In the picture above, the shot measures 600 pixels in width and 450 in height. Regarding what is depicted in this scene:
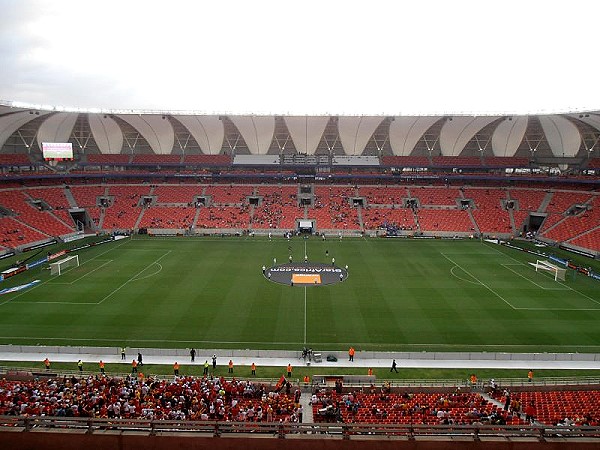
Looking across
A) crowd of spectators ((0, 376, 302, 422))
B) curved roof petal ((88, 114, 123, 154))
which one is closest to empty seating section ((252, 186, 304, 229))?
curved roof petal ((88, 114, 123, 154))

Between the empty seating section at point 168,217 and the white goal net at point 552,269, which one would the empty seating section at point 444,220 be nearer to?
the white goal net at point 552,269

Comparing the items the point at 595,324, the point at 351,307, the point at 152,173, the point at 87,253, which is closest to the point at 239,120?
the point at 152,173

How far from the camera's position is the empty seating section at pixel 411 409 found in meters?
15.7

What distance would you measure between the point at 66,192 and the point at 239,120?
97.2 feet

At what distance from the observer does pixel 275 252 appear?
2030 inches

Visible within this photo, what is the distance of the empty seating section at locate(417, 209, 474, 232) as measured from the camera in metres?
63.6

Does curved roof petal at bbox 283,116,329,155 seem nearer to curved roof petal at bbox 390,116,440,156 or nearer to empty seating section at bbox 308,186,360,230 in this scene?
empty seating section at bbox 308,186,360,230

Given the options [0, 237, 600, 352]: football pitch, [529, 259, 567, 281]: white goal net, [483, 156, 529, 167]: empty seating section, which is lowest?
[0, 237, 600, 352]: football pitch

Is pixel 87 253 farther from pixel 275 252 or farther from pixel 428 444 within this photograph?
pixel 428 444

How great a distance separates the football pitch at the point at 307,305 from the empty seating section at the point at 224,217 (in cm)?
1509

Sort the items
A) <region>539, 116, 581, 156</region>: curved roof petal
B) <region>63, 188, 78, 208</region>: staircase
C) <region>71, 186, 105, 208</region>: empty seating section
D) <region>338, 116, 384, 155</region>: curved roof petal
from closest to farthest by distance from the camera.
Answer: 1. <region>539, 116, 581, 156</region>: curved roof petal
2. <region>63, 188, 78, 208</region>: staircase
3. <region>71, 186, 105, 208</region>: empty seating section
4. <region>338, 116, 384, 155</region>: curved roof petal

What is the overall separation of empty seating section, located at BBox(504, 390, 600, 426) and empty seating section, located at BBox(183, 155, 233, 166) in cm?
6364

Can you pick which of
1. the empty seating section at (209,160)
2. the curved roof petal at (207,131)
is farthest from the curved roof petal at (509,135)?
the curved roof petal at (207,131)

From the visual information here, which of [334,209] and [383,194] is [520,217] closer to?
[383,194]
